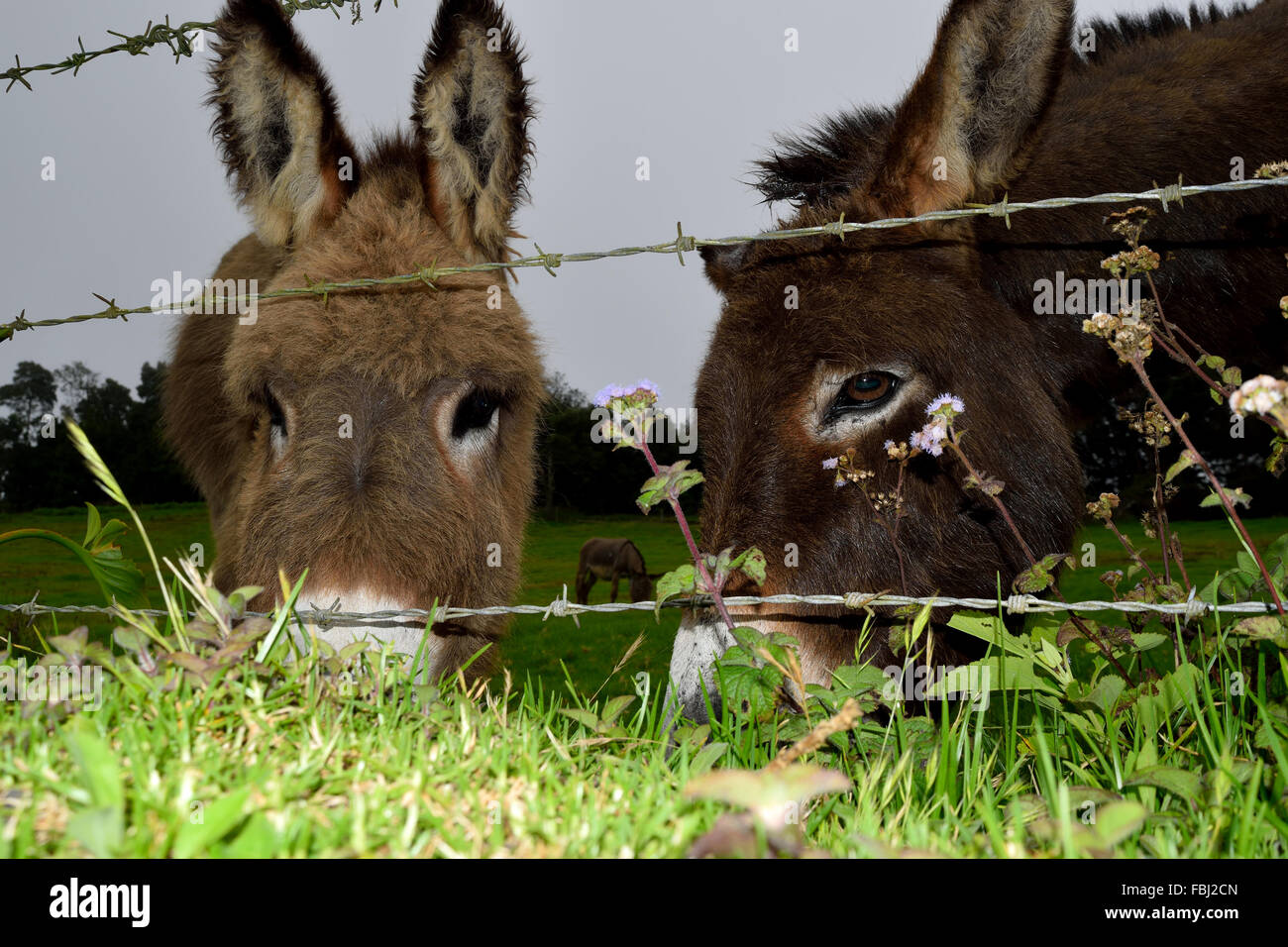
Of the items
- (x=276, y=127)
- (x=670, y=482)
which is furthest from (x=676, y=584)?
(x=276, y=127)

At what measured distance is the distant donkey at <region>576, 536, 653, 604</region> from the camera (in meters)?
21.2

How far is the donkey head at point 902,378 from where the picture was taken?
2.62m

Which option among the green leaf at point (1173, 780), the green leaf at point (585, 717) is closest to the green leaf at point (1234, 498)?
the green leaf at point (1173, 780)

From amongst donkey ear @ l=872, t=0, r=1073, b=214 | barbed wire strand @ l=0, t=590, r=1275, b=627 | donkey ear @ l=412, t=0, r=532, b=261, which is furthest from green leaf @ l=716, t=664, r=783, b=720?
donkey ear @ l=412, t=0, r=532, b=261

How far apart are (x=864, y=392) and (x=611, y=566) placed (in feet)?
61.7

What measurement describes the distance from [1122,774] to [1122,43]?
417 cm

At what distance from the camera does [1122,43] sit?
167 inches

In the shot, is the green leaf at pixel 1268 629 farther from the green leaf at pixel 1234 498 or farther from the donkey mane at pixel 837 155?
the donkey mane at pixel 837 155

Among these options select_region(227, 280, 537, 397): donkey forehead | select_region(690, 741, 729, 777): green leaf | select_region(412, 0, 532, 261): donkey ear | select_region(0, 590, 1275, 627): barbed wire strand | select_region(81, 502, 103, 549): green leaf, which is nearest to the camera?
select_region(690, 741, 729, 777): green leaf

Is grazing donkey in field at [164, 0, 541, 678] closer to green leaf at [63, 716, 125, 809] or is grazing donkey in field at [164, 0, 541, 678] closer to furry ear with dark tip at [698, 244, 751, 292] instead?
furry ear with dark tip at [698, 244, 751, 292]

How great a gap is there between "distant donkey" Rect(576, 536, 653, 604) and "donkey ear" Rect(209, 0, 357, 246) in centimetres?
1777

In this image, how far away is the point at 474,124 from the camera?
136 inches
